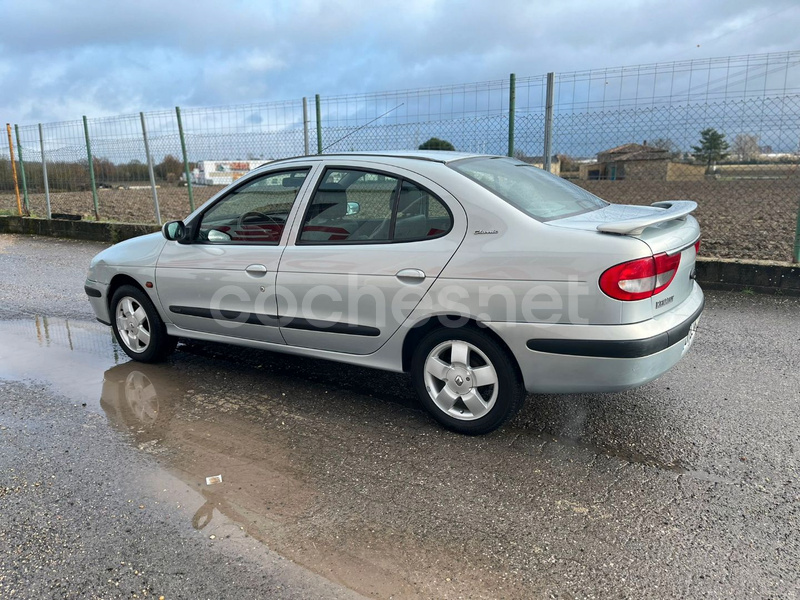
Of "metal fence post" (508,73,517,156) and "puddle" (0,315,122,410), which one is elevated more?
"metal fence post" (508,73,517,156)

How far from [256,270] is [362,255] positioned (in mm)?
863

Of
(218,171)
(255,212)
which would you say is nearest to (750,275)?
(255,212)

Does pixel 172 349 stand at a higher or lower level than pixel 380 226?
lower

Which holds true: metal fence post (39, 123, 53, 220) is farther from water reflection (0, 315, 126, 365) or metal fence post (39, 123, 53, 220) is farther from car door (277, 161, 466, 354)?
car door (277, 161, 466, 354)

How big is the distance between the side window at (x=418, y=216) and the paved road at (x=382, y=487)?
118 cm

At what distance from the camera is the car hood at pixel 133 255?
479cm

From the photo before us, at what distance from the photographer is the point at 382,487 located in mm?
3092

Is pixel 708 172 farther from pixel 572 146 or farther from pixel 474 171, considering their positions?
pixel 474 171

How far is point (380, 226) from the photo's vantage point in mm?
3754

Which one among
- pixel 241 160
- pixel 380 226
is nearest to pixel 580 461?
pixel 380 226

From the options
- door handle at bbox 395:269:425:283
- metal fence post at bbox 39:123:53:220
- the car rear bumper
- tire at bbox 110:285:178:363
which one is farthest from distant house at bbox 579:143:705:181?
metal fence post at bbox 39:123:53:220

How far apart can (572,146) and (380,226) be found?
4848mm

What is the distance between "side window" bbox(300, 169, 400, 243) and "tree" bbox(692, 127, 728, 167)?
5435 mm

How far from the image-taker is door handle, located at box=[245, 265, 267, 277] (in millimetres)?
4137
